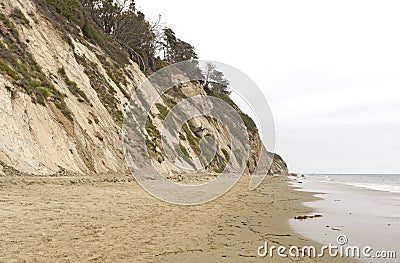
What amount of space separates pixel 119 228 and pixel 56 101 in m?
11.9

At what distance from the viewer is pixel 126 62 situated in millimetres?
31594

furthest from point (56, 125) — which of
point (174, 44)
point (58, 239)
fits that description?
point (174, 44)

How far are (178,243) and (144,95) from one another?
2521 centimetres

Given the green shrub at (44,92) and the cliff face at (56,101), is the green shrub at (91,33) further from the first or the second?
the green shrub at (44,92)

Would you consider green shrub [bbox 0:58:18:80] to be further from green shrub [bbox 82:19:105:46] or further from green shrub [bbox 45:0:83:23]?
green shrub [bbox 82:19:105:46]

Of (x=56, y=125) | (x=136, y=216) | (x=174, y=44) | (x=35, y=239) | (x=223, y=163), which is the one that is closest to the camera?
(x=35, y=239)

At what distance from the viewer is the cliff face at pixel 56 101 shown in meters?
13.2

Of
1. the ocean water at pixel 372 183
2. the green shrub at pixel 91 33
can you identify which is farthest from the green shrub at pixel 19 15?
the ocean water at pixel 372 183

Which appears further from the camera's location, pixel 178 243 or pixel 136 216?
pixel 136 216

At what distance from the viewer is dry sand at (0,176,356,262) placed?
5.19m

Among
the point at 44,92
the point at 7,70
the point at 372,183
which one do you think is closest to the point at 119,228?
the point at 7,70

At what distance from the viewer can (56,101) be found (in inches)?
669

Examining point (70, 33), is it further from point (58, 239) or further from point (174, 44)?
point (174, 44)

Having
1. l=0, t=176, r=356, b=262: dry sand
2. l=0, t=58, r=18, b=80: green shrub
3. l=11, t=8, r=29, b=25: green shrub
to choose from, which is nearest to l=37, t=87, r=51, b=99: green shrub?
l=0, t=58, r=18, b=80: green shrub
